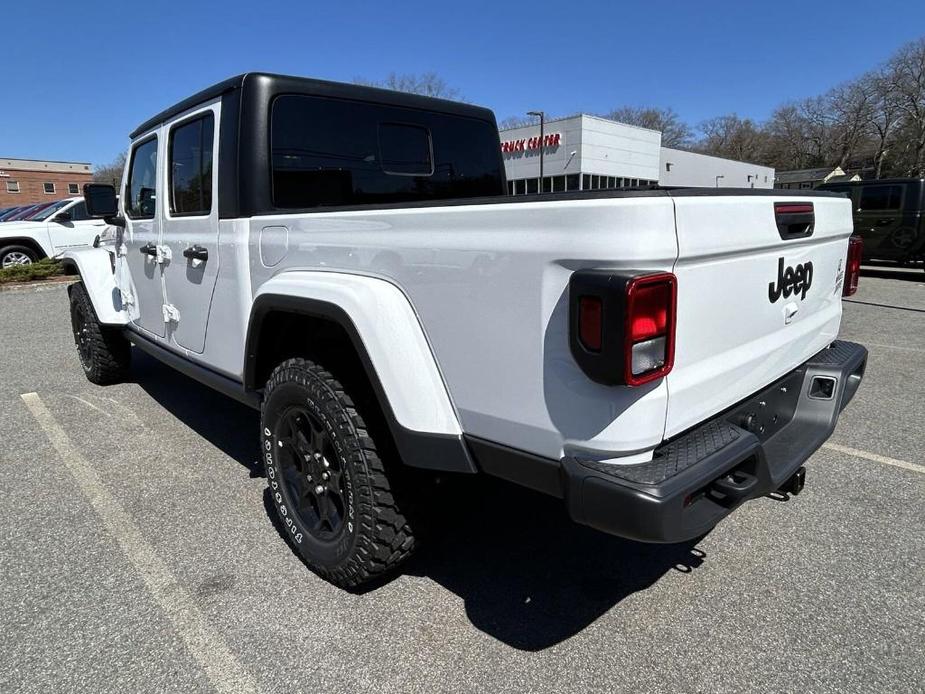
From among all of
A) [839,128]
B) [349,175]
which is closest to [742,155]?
[839,128]

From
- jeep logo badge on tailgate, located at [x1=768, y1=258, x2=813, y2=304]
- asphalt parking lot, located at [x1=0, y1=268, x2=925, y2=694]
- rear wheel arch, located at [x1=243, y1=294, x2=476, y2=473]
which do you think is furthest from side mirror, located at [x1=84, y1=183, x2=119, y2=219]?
jeep logo badge on tailgate, located at [x1=768, y1=258, x2=813, y2=304]

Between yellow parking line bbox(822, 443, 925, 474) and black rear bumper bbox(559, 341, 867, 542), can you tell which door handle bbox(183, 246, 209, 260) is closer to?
black rear bumper bbox(559, 341, 867, 542)

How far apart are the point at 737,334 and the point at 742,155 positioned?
311 feet

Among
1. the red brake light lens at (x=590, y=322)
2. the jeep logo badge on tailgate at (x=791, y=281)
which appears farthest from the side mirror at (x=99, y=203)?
the jeep logo badge on tailgate at (x=791, y=281)

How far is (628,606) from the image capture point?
2.36m

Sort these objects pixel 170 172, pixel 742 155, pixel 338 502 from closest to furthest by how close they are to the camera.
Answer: pixel 338 502
pixel 170 172
pixel 742 155

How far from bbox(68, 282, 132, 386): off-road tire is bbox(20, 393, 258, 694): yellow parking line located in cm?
153

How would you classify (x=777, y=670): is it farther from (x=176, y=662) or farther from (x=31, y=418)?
(x=31, y=418)

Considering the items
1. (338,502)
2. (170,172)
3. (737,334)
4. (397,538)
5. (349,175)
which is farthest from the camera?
(170,172)

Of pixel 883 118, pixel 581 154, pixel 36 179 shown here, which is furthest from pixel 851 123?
pixel 36 179

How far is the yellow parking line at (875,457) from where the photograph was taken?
11.5ft

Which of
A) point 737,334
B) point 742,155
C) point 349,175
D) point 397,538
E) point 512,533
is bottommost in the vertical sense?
point 512,533

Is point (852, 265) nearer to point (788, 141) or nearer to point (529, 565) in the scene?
point (529, 565)

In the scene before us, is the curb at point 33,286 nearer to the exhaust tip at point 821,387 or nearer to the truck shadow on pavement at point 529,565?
the truck shadow on pavement at point 529,565
